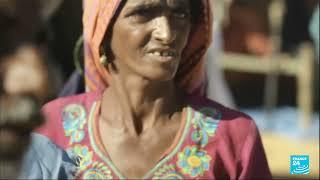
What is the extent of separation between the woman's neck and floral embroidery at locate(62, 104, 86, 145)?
0.24 feet

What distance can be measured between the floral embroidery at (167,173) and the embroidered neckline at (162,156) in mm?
14

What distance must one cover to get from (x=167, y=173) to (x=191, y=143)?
13cm

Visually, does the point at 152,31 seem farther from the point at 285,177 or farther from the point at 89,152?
the point at 285,177

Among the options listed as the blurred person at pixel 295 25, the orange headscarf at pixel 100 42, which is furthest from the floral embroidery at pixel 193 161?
the blurred person at pixel 295 25

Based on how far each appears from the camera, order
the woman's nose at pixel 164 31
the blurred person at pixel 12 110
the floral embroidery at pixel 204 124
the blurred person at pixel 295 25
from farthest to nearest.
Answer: the blurred person at pixel 295 25
the floral embroidery at pixel 204 124
the woman's nose at pixel 164 31
the blurred person at pixel 12 110

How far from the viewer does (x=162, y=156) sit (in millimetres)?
2846

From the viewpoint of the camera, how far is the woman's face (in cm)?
277

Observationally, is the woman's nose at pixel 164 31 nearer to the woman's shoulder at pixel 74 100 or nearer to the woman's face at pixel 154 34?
the woman's face at pixel 154 34

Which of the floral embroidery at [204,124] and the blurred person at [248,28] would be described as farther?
the blurred person at [248,28]

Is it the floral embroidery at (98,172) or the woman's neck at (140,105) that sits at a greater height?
the woman's neck at (140,105)

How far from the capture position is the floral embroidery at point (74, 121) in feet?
9.57

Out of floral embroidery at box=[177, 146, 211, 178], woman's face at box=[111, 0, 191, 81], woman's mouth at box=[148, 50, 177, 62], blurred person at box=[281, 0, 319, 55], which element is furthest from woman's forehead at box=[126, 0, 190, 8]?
blurred person at box=[281, 0, 319, 55]

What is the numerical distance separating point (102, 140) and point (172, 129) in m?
0.23

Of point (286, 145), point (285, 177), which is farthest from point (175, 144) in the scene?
point (286, 145)
